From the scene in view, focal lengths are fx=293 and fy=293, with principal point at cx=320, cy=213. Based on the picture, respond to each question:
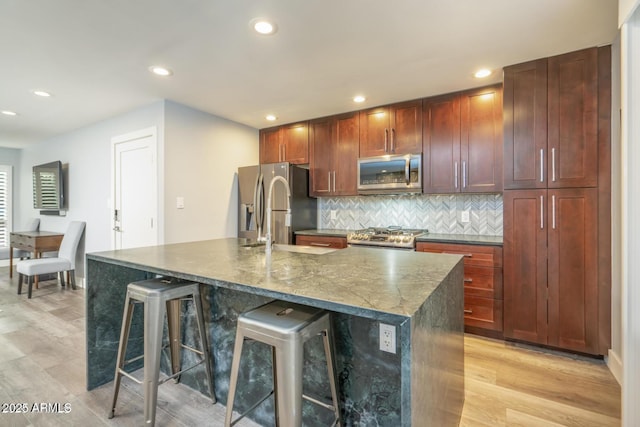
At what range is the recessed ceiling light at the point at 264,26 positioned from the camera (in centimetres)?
194

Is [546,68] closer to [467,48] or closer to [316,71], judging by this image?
[467,48]

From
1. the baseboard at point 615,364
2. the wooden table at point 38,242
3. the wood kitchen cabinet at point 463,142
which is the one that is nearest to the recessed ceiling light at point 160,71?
the wood kitchen cabinet at point 463,142

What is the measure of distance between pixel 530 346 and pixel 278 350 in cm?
258

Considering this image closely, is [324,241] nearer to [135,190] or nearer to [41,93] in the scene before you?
[135,190]

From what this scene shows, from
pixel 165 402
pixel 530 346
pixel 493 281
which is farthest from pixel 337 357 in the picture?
pixel 530 346

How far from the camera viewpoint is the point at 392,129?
348 centimetres

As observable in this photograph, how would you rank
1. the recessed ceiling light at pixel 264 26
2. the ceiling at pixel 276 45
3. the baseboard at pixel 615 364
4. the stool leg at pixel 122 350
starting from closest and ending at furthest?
the stool leg at pixel 122 350
the ceiling at pixel 276 45
the recessed ceiling light at pixel 264 26
the baseboard at pixel 615 364

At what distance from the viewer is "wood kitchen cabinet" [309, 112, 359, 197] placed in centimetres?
377

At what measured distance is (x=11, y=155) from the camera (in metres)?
5.97

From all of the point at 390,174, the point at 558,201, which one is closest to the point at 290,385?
the point at 558,201

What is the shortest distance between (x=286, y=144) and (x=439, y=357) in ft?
11.9

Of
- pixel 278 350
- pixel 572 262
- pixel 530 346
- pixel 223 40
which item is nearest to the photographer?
pixel 278 350

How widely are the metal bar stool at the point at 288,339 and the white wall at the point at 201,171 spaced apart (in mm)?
2543

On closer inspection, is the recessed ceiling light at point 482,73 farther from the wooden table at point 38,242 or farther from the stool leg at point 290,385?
the wooden table at point 38,242
